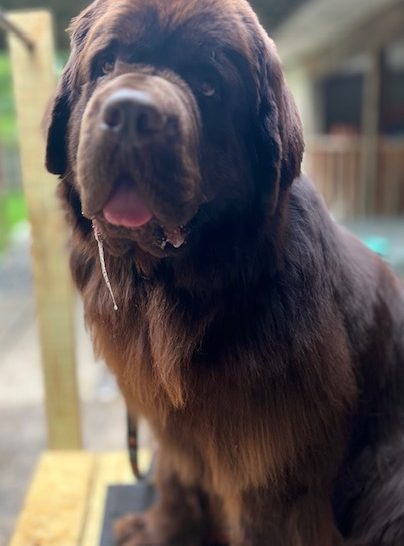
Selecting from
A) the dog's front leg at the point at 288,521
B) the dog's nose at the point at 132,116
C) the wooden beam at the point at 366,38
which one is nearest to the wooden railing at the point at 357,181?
the wooden beam at the point at 366,38

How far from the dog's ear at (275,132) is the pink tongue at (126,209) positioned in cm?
21

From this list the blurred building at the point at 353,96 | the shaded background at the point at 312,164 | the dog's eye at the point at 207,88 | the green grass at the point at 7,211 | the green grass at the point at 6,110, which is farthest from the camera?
the green grass at the point at 7,211

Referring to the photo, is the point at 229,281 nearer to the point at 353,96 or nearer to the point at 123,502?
the point at 123,502

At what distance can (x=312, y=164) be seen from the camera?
4477mm

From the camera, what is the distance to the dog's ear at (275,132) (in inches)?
37.3

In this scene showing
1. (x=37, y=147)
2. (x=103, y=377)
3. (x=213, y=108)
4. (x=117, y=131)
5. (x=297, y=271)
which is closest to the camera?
(x=117, y=131)

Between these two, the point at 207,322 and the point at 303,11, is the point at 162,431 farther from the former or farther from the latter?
the point at 303,11

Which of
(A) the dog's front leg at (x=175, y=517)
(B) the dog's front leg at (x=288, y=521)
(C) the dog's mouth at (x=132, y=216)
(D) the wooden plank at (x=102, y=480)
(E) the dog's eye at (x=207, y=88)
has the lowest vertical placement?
(D) the wooden plank at (x=102, y=480)

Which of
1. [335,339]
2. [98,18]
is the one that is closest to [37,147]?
[98,18]

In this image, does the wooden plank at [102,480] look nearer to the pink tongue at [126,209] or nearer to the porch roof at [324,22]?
the pink tongue at [126,209]

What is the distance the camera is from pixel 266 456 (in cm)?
108

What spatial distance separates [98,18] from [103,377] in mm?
2480

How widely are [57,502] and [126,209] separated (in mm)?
1083

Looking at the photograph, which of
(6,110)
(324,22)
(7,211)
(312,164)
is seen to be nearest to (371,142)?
(312,164)
